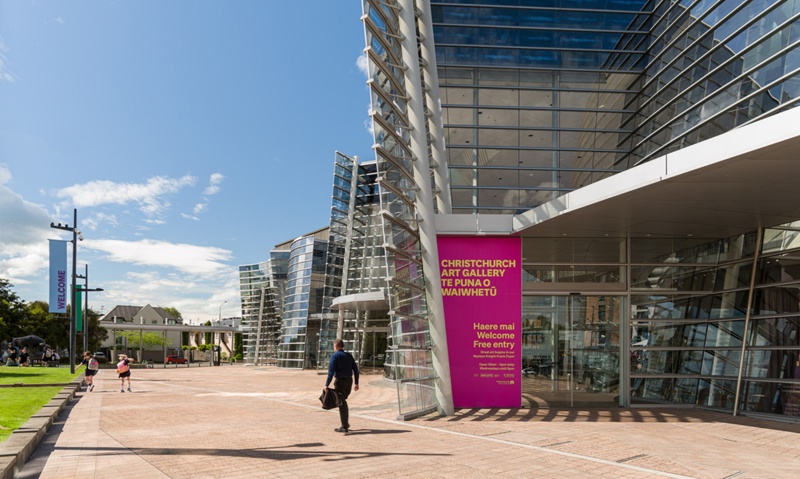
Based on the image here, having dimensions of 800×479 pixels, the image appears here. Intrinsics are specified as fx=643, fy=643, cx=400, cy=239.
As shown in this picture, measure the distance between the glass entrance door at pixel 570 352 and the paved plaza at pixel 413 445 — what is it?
868 mm

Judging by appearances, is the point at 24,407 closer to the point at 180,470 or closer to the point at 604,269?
the point at 180,470

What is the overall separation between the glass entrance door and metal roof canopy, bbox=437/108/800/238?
2.03 meters

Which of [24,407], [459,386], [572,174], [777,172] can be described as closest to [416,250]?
[459,386]

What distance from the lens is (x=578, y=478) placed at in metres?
7.96

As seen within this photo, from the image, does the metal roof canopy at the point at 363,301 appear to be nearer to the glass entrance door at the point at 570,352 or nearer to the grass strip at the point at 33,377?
the grass strip at the point at 33,377

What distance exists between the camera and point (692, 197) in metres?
12.2

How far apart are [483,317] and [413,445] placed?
6173 mm

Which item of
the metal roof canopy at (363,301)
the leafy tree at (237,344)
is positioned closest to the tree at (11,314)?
the metal roof canopy at (363,301)

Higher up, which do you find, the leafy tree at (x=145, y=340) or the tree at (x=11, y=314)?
the tree at (x=11, y=314)

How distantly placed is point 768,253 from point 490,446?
9511 mm

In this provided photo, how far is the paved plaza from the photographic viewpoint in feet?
27.6

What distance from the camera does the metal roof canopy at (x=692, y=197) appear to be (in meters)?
9.42

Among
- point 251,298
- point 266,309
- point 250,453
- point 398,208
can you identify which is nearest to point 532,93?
point 398,208

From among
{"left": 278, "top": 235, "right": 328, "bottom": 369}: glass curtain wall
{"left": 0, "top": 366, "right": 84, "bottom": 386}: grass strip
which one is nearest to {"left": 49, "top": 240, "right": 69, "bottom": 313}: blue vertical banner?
{"left": 0, "top": 366, "right": 84, "bottom": 386}: grass strip
